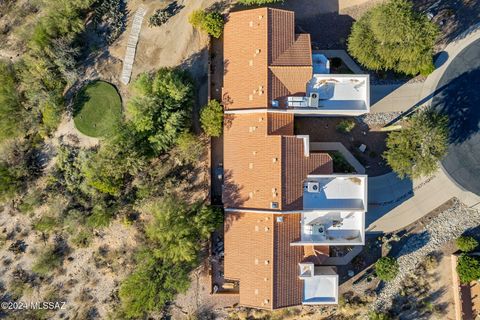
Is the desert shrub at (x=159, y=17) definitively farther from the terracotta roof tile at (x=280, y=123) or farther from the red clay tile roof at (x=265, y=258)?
the red clay tile roof at (x=265, y=258)

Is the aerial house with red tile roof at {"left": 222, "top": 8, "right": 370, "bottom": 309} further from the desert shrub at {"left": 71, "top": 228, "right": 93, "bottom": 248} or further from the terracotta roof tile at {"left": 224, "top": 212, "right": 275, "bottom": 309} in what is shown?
the desert shrub at {"left": 71, "top": 228, "right": 93, "bottom": 248}

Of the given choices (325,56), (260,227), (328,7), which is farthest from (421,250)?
(328,7)

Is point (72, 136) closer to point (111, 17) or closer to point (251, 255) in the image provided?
point (111, 17)

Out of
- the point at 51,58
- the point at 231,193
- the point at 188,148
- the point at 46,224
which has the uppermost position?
the point at 51,58

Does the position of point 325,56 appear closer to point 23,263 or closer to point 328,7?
point 328,7

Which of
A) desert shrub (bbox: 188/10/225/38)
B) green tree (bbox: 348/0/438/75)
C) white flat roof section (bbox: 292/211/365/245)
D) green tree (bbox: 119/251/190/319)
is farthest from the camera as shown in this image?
desert shrub (bbox: 188/10/225/38)

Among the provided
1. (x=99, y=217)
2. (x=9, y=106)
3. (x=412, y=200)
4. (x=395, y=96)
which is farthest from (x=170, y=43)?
(x=412, y=200)

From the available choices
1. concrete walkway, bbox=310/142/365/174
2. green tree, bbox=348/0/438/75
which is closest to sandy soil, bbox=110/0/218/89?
concrete walkway, bbox=310/142/365/174

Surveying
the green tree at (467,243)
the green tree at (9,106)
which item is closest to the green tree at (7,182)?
the green tree at (9,106)
